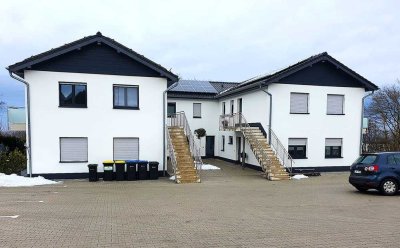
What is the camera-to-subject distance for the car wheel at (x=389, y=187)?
1209 centimetres

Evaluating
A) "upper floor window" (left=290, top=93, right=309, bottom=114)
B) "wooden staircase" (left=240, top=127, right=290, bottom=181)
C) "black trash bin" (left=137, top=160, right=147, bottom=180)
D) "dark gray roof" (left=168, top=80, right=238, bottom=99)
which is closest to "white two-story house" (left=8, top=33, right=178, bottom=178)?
"black trash bin" (left=137, top=160, right=147, bottom=180)

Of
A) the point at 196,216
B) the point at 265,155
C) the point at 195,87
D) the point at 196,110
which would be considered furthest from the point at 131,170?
the point at 195,87

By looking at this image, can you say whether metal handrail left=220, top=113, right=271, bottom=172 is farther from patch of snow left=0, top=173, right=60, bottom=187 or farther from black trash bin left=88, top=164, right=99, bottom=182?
patch of snow left=0, top=173, right=60, bottom=187

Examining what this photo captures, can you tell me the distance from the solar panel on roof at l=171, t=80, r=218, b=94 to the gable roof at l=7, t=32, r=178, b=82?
1060cm

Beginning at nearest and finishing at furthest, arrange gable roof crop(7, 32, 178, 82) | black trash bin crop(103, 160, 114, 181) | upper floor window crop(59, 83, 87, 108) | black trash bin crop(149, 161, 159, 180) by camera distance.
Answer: gable roof crop(7, 32, 178, 82) → black trash bin crop(103, 160, 114, 181) → upper floor window crop(59, 83, 87, 108) → black trash bin crop(149, 161, 159, 180)

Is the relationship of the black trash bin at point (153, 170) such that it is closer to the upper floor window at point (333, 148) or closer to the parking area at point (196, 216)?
the parking area at point (196, 216)

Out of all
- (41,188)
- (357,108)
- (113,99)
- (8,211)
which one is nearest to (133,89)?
(113,99)

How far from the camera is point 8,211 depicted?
8914 millimetres

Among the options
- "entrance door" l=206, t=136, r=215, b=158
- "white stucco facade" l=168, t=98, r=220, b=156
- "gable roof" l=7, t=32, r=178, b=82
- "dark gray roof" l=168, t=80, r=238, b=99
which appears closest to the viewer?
"gable roof" l=7, t=32, r=178, b=82

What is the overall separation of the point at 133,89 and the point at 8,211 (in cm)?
982

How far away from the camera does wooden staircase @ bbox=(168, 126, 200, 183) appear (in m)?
15.8

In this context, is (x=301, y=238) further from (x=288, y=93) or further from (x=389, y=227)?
(x=288, y=93)

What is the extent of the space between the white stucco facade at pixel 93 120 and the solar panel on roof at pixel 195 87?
1061 cm

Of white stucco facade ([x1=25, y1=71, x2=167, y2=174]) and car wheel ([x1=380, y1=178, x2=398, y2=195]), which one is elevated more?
white stucco facade ([x1=25, y1=71, x2=167, y2=174])
